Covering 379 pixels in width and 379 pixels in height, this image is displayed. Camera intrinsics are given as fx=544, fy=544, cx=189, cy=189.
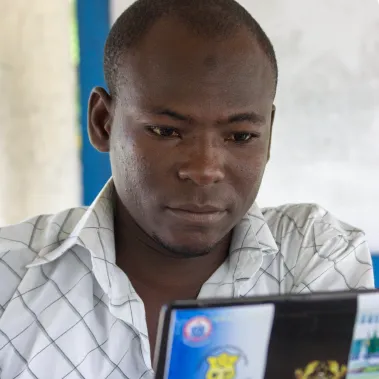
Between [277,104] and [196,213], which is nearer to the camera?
[196,213]

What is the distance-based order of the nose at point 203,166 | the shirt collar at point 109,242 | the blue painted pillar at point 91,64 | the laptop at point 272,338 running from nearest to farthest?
1. the laptop at point 272,338
2. the nose at point 203,166
3. the shirt collar at point 109,242
4. the blue painted pillar at point 91,64

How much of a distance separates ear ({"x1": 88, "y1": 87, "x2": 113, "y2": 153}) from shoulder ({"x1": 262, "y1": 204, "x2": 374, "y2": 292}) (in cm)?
28

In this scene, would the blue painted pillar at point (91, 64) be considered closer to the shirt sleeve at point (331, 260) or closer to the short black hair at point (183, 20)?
the short black hair at point (183, 20)

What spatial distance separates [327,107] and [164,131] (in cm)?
82

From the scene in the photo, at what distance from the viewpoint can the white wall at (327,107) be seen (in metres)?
1.34

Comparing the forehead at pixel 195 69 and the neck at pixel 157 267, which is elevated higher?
the forehead at pixel 195 69

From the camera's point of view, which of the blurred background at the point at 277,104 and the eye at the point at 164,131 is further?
the blurred background at the point at 277,104

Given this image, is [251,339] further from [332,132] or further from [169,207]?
[332,132]

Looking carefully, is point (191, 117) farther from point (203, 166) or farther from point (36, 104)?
point (36, 104)

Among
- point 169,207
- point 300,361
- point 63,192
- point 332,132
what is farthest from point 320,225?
point 63,192

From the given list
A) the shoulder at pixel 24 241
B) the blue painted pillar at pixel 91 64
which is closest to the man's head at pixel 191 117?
the shoulder at pixel 24 241

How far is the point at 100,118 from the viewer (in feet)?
2.57

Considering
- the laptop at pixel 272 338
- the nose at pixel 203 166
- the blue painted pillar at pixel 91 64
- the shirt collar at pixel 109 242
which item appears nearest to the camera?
the laptop at pixel 272 338

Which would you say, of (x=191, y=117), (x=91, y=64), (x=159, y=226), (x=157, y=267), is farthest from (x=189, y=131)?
(x=91, y=64)
